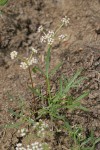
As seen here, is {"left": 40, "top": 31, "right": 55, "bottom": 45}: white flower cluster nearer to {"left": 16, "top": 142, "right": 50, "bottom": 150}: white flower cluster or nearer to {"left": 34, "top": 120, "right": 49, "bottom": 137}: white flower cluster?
{"left": 34, "top": 120, "right": 49, "bottom": 137}: white flower cluster

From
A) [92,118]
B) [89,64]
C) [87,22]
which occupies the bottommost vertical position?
[92,118]

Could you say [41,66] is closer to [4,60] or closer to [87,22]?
[4,60]

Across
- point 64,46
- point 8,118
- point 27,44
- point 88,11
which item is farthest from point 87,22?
point 8,118

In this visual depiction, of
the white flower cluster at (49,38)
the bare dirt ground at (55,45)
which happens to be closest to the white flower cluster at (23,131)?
the bare dirt ground at (55,45)

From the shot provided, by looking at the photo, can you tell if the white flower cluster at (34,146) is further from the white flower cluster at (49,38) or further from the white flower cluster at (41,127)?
the white flower cluster at (49,38)

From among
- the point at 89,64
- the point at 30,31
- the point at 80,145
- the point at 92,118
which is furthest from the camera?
the point at 30,31

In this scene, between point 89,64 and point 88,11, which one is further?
point 88,11

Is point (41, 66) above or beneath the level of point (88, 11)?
beneath
